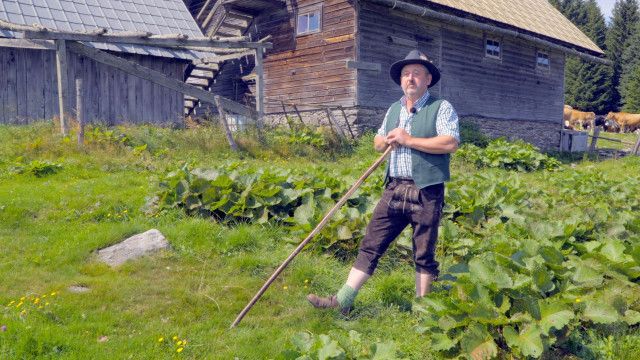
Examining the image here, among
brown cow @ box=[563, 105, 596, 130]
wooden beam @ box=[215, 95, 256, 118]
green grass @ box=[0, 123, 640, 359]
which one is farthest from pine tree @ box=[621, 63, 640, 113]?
green grass @ box=[0, 123, 640, 359]

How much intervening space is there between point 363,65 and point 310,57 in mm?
1766

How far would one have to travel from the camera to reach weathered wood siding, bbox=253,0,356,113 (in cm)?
1502

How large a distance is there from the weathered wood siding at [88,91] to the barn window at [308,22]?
11.4 ft

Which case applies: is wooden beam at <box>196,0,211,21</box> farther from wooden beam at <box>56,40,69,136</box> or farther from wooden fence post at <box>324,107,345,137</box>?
wooden beam at <box>56,40,69,136</box>

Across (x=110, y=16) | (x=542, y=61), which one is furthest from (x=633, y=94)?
(x=110, y=16)

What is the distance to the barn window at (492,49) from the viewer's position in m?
18.7

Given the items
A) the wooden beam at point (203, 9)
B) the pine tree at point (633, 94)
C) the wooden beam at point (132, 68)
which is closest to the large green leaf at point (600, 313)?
the wooden beam at point (132, 68)

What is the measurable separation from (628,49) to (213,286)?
5440 cm

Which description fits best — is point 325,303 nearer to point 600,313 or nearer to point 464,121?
point 600,313

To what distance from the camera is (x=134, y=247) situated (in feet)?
17.6

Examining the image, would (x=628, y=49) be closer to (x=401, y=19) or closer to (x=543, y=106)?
(x=543, y=106)

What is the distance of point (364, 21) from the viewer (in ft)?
49.0

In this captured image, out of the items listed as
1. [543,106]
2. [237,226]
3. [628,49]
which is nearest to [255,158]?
[237,226]

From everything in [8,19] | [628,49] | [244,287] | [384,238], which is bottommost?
[244,287]
